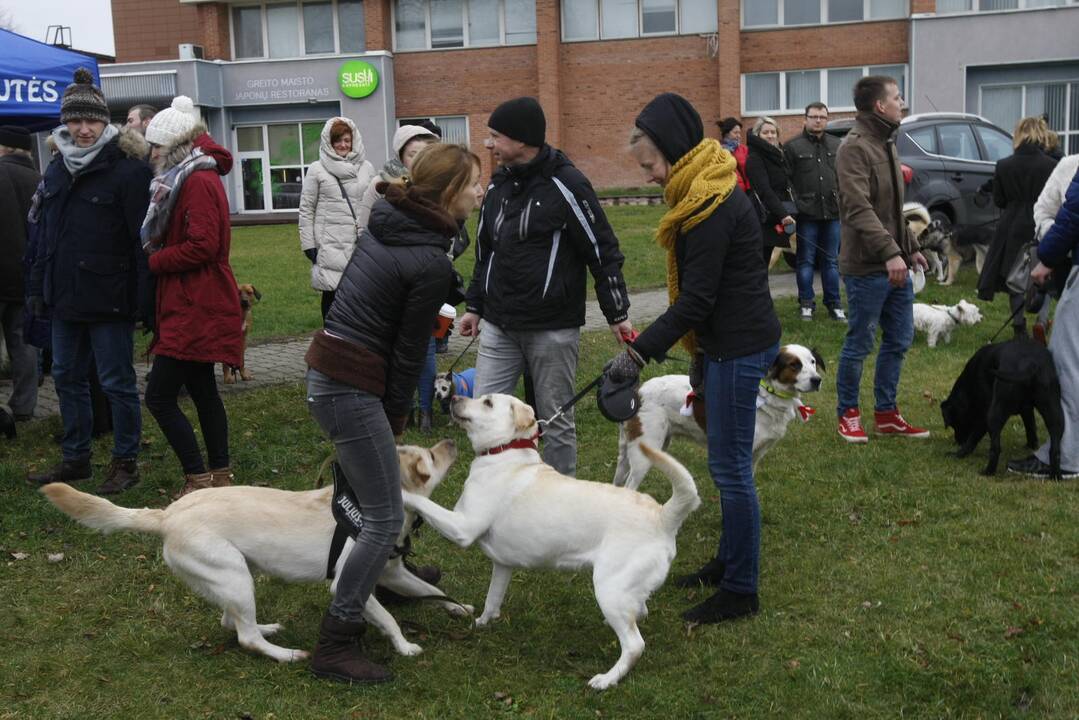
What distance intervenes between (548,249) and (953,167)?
11.0 meters

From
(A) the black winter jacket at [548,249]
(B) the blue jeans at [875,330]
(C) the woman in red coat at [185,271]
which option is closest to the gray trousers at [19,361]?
(C) the woman in red coat at [185,271]

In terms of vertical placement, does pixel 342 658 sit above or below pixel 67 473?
below

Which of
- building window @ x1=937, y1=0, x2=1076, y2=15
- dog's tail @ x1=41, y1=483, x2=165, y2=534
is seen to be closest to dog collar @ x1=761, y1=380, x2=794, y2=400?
dog's tail @ x1=41, y1=483, x2=165, y2=534

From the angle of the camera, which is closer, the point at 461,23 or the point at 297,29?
the point at 461,23

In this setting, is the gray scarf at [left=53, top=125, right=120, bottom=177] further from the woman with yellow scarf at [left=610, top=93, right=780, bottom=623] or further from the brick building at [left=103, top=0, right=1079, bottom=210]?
the brick building at [left=103, top=0, right=1079, bottom=210]

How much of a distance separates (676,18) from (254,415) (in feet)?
87.0

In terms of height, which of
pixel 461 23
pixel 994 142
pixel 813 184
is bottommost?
pixel 813 184

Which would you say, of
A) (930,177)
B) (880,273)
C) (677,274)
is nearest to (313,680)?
(677,274)

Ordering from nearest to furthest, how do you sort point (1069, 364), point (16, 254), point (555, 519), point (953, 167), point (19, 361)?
point (555, 519) → point (1069, 364) → point (16, 254) → point (19, 361) → point (953, 167)

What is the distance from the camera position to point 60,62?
7984mm

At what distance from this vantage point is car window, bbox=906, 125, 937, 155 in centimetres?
1455

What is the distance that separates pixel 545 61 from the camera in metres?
31.8

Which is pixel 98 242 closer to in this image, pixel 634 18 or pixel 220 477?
pixel 220 477

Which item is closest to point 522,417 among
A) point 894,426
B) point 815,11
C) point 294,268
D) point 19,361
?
point 894,426
